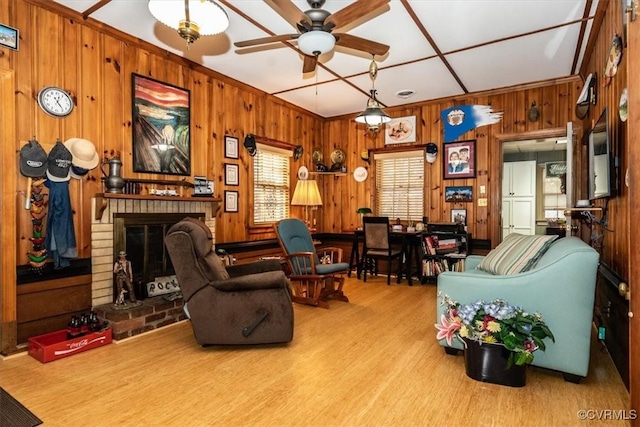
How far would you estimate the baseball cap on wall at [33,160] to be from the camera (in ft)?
9.02

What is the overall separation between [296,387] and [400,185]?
430 centimetres

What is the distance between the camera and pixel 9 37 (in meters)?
2.75

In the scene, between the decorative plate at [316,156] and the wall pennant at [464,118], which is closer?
the wall pennant at [464,118]

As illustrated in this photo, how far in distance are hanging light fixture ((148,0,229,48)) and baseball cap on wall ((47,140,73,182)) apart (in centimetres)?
151

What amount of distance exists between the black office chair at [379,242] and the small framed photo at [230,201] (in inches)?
75.7

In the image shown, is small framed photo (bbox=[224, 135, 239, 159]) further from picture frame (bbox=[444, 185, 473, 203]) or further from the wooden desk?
picture frame (bbox=[444, 185, 473, 203])

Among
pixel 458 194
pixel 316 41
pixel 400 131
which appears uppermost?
pixel 400 131

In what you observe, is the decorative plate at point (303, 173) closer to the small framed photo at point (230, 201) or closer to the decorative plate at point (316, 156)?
the decorative plate at point (316, 156)

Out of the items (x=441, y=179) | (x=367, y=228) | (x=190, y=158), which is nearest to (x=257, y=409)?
(x=190, y=158)

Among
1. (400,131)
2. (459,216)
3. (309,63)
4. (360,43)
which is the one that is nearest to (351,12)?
(360,43)

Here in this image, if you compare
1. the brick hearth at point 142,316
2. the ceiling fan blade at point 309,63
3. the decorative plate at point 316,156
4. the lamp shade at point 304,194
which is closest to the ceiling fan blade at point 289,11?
the ceiling fan blade at point 309,63

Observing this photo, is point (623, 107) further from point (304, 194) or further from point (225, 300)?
point (304, 194)

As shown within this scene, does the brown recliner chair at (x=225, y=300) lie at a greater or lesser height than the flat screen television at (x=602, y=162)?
lesser

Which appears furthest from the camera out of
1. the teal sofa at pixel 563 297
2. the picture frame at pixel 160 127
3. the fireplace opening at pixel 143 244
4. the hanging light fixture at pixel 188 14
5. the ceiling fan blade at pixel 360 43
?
the picture frame at pixel 160 127
